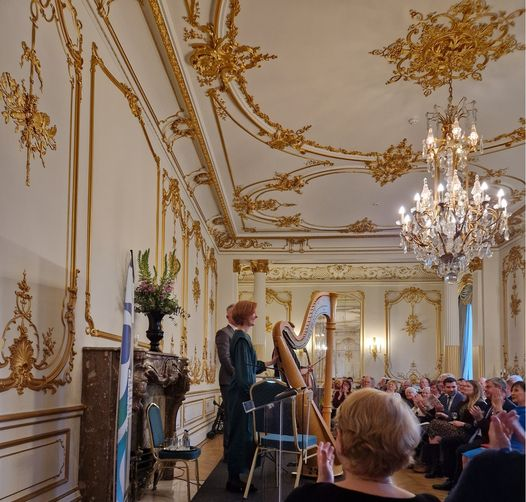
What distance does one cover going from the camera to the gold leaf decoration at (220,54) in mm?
5086

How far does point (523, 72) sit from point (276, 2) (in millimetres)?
2639

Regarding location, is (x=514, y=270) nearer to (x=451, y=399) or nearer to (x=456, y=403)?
(x=451, y=399)

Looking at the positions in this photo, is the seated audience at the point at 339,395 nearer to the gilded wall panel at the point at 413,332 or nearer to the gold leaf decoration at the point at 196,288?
the gold leaf decoration at the point at 196,288

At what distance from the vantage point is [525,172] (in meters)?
8.30

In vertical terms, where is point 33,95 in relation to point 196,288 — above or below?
above

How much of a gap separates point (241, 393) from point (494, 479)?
3488 millimetres

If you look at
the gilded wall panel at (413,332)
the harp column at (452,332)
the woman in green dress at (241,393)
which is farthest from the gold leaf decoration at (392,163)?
the gilded wall panel at (413,332)

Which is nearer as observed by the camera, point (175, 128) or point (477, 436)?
point (477, 436)

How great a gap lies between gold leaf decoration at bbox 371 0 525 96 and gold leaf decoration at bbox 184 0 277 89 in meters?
1.19

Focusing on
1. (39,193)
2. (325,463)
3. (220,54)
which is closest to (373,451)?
(325,463)

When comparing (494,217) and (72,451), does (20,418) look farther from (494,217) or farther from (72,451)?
(494,217)

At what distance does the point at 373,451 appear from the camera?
5.14ft

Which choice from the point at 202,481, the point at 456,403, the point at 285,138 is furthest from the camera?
the point at 285,138

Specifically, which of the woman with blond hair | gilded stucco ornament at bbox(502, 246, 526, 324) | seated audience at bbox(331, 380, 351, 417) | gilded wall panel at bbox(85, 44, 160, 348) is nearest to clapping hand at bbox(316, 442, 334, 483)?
the woman with blond hair
